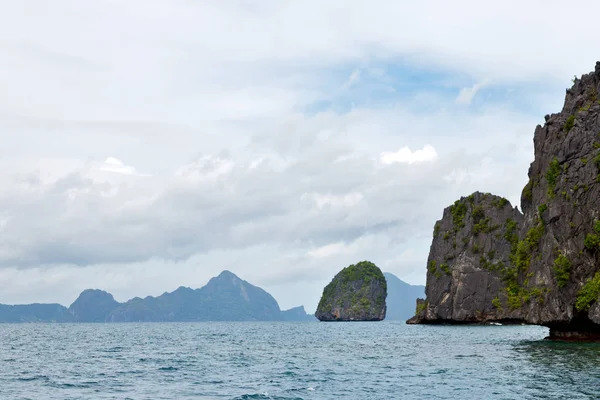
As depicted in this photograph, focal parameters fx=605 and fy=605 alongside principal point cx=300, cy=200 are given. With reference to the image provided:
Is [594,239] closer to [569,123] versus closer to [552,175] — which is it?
[552,175]

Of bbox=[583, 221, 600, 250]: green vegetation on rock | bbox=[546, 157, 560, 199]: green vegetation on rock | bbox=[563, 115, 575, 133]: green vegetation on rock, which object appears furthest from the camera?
bbox=[563, 115, 575, 133]: green vegetation on rock

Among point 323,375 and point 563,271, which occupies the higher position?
point 563,271

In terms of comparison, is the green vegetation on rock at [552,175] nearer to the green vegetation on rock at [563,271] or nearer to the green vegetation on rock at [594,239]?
the green vegetation on rock at [563,271]

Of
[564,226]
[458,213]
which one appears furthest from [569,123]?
[458,213]

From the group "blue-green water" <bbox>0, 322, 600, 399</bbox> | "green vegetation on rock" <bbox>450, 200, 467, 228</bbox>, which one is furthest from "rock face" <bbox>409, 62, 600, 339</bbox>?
"green vegetation on rock" <bbox>450, 200, 467, 228</bbox>

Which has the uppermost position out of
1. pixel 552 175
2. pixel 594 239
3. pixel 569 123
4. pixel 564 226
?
pixel 569 123

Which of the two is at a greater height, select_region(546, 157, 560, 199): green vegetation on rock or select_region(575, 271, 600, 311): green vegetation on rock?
select_region(546, 157, 560, 199): green vegetation on rock

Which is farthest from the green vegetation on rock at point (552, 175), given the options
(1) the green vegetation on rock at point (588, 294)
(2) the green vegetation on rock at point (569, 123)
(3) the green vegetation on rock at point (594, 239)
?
(1) the green vegetation on rock at point (588, 294)

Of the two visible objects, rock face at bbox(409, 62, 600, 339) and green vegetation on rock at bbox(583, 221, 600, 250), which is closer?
green vegetation on rock at bbox(583, 221, 600, 250)

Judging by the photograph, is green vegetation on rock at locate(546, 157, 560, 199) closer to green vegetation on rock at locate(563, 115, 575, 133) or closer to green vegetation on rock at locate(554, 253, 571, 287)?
green vegetation on rock at locate(563, 115, 575, 133)

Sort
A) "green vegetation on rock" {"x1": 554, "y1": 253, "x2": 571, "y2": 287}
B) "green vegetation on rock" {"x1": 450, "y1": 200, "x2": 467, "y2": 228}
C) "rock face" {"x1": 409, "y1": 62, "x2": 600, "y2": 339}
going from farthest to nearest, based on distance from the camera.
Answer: "green vegetation on rock" {"x1": 450, "y1": 200, "x2": 467, "y2": 228} → "green vegetation on rock" {"x1": 554, "y1": 253, "x2": 571, "y2": 287} → "rock face" {"x1": 409, "y1": 62, "x2": 600, "y2": 339}

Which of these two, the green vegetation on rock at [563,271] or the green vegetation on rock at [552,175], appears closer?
the green vegetation on rock at [563,271]

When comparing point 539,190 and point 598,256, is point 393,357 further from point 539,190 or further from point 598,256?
point 539,190

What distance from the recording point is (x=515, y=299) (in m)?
80.1
